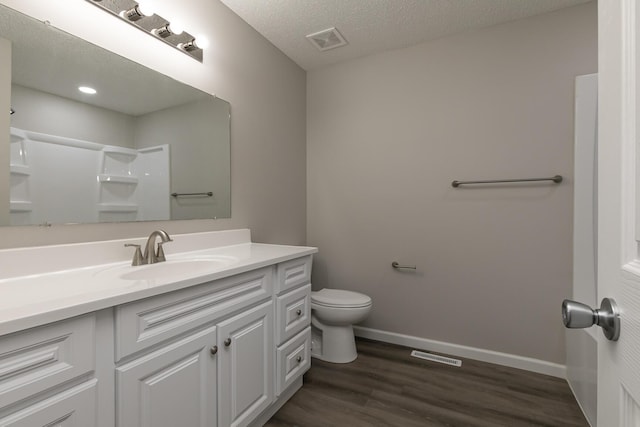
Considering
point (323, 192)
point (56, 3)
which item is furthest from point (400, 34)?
point (56, 3)

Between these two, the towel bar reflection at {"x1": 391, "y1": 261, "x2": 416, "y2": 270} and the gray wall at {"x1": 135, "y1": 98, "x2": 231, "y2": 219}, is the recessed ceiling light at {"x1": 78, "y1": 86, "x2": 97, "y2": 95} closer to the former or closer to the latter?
the gray wall at {"x1": 135, "y1": 98, "x2": 231, "y2": 219}

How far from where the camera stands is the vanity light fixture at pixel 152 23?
1.27 m

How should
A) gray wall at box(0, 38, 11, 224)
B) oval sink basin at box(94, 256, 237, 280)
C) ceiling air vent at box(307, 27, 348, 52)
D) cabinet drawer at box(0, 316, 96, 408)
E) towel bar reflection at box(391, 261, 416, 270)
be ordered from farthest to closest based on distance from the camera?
1. towel bar reflection at box(391, 261, 416, 270)
2. ceiling air vent at box(307, 27, 348, 52)
3. oval sink basin at box(94, 256, 237, 280)
4. gray wall at box(0, 38, 11, 224)
5. cabinet drawer at box(0, 316, 96, 408)

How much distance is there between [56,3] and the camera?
1.11 meters

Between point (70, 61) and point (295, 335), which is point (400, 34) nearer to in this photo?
point (70, 61)

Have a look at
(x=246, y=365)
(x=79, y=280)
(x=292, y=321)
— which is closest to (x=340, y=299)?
(x=292, y=321)

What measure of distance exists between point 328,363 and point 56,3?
2295mm

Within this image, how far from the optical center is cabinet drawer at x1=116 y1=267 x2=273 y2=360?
0.83 metres

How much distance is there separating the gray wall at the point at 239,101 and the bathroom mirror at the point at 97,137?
5 cm

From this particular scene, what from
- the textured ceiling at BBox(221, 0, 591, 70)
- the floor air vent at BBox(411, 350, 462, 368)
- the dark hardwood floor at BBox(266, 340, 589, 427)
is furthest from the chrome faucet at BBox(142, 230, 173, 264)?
the floor air vent at BBox(411, 350, 462, 368)

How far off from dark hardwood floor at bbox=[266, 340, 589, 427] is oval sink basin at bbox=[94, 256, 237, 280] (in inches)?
33.5

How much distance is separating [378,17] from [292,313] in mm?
1926

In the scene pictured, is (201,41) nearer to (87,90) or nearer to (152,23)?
(152,23)

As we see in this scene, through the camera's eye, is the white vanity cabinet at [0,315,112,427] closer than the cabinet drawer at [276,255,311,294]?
Yes
